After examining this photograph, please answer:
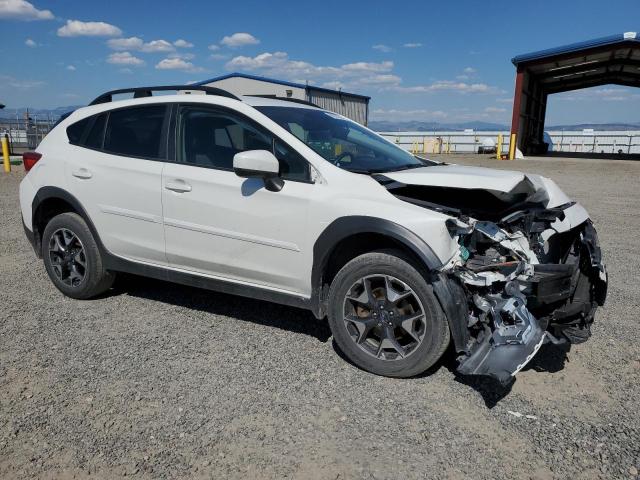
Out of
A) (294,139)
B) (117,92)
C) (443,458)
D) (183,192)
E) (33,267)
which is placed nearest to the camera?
(443,458)

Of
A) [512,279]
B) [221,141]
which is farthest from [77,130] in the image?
[512,279]

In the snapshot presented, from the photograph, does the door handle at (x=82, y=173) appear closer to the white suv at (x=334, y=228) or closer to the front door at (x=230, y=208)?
the white suv at (x=334, y=228)

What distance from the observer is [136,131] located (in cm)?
441

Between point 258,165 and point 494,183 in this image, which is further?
point 258,165

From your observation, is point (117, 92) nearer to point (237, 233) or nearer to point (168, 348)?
point (237, 233)

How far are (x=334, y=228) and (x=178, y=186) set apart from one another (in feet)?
4.34

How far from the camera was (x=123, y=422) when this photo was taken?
2908 millimetres

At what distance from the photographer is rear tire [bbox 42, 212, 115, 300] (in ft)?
15.1

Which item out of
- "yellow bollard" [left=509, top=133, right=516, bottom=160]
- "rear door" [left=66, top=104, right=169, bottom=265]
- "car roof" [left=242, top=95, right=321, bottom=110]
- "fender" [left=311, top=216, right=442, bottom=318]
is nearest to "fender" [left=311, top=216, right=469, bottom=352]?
"fender" [left=311, top=216, right=442, bottom=318]

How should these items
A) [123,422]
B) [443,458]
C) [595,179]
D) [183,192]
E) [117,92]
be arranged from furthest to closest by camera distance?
1. [595,179]
2. [117,92]
3. [183,192]
4. [123,422]
5. [443,458]

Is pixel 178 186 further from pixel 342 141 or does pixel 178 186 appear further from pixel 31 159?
pixel 31 159

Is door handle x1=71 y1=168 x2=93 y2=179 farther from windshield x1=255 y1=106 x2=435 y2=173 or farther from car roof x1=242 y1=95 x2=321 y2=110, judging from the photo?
windshield x1=255 y1=106 x2=435 y2=173

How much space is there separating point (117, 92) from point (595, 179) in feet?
53.2

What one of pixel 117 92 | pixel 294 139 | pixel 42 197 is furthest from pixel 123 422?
pixel 117 92
